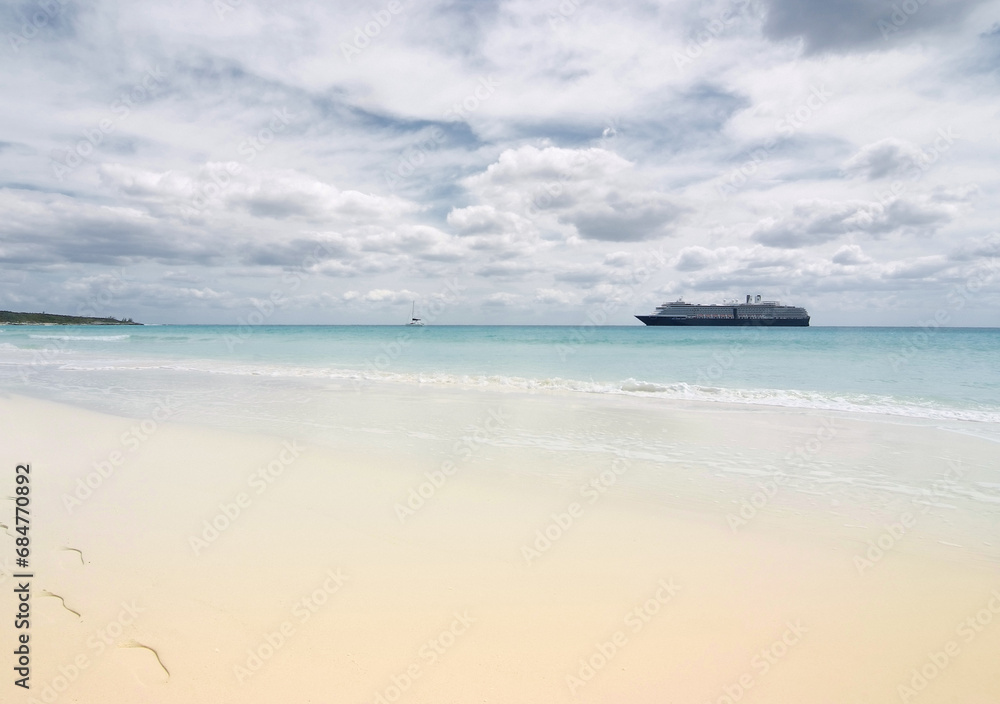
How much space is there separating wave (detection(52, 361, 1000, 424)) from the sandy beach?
5919 mm

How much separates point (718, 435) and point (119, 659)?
28.9 ft

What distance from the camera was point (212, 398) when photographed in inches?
503

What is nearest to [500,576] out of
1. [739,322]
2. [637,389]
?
[637,389]

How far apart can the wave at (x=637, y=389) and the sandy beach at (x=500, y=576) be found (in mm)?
5919

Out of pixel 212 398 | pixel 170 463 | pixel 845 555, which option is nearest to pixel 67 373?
pixel 212 398

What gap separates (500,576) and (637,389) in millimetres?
12825

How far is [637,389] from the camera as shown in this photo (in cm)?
1588

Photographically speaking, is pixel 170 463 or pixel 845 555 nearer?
pixel 845 555

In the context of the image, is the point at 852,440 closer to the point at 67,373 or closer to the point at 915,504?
the point at 915,504

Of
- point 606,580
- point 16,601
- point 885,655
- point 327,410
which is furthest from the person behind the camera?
point 327,410

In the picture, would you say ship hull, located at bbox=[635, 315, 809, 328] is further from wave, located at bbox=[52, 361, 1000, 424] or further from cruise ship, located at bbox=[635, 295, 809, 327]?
wave, located at bbox=[52, 361, 1000, 424]

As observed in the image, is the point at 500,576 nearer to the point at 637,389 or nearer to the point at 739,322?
the point at 637,389

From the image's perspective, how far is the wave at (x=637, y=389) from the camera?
1245 centimetres

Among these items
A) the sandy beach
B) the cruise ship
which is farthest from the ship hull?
the sandy beach
